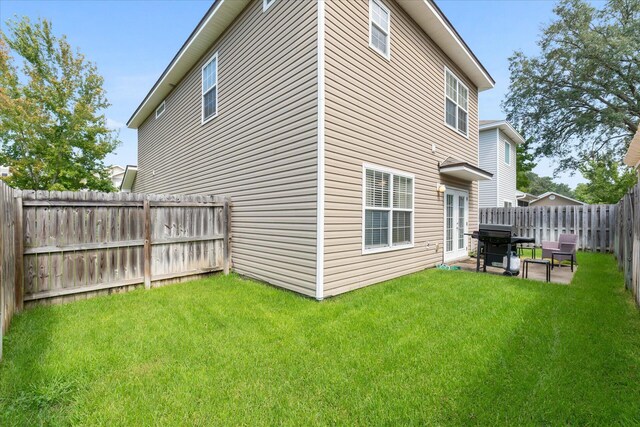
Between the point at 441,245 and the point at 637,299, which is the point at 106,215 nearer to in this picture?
the point at 441,245

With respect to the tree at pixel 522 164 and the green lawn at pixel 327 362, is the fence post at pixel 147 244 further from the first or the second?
the tree at pixel 522 164

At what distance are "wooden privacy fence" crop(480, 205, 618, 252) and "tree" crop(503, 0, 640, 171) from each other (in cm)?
1080

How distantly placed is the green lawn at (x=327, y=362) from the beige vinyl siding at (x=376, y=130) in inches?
46.3

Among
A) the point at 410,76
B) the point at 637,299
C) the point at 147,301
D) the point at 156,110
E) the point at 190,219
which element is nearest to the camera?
the point at 637,299

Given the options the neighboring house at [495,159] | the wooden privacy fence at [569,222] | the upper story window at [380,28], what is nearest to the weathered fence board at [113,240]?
the upper story window at [380,28]

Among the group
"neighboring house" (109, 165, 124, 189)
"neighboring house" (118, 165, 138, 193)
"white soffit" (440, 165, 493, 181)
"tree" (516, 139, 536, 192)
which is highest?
"tree" (516, 139, 536, 192)

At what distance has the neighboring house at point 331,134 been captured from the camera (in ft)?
16.5

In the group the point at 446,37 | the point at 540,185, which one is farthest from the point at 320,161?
the point at 540,185

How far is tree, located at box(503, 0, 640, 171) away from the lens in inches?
663

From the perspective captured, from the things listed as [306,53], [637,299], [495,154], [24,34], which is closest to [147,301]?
[306,53]

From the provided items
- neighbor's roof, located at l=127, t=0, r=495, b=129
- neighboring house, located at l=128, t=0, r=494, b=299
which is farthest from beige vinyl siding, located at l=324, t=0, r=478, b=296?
neighbor's roof, located at l=127, t=0, r=495, b=129

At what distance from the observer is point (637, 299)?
443 cm

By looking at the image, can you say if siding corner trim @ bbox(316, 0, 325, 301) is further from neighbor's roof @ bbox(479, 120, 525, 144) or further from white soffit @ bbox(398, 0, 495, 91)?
neighbor's roof @ bbox(479, 120, 525, 144)

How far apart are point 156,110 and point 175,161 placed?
3742 mm
